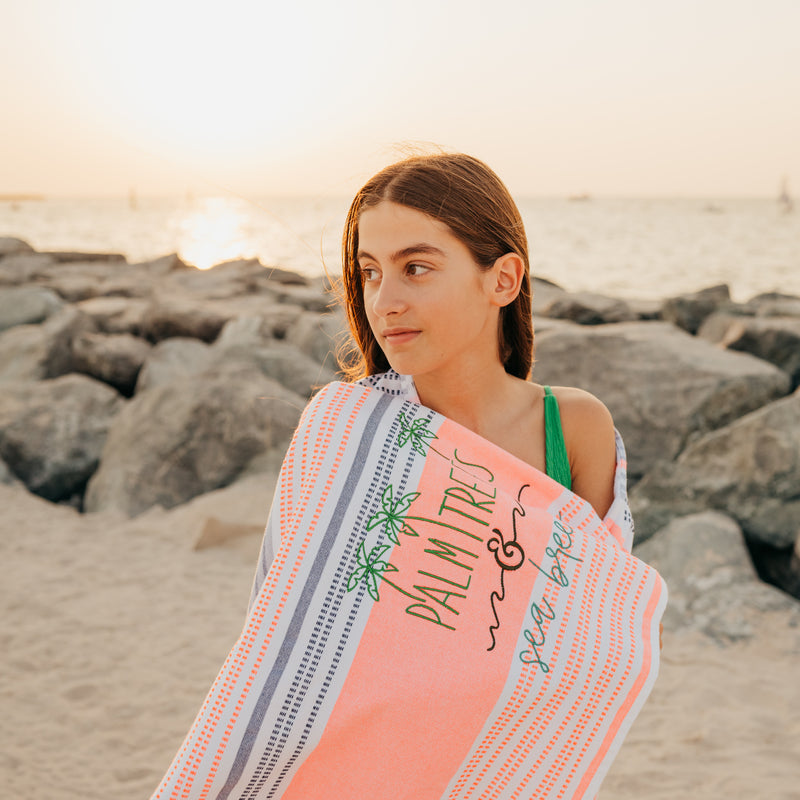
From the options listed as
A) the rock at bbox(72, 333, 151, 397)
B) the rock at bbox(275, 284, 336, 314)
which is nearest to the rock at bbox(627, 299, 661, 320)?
the rock at bbox(275, 284, 336, 314)

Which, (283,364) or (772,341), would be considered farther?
(283,364)

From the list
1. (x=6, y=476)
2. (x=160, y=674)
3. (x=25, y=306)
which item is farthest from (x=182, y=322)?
(x=160, y=674)

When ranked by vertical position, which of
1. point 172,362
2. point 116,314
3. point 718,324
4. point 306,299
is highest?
point 718,324

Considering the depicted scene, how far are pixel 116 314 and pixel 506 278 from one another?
905cm

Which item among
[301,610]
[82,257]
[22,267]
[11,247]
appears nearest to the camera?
[301,610]

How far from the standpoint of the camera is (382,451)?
147 centimetres

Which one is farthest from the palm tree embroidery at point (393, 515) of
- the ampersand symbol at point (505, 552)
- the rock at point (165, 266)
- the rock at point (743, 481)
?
the rock at point (165, 266)

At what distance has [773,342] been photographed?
6438 millimetres

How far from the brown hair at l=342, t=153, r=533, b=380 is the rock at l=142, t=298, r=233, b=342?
7407 millimetres

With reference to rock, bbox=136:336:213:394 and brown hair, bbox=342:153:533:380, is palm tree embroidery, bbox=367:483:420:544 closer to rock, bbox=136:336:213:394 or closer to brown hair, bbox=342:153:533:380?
brown hair, bbox=342:153:533:380

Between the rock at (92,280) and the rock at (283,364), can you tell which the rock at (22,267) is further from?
the rock at (283,364)

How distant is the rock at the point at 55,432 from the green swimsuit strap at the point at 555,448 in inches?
197

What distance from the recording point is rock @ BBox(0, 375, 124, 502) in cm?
589

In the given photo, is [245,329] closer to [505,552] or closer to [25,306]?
[25,306]
